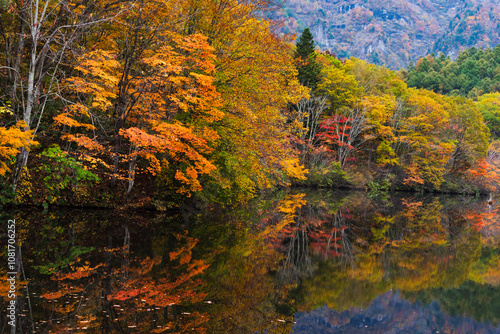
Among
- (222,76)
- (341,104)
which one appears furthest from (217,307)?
(341,104)

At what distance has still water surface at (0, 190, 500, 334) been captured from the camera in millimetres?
5715

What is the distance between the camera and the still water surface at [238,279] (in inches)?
225

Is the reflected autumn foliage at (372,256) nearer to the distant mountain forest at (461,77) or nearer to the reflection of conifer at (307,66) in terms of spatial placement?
the reflection of conifer at (307,66)

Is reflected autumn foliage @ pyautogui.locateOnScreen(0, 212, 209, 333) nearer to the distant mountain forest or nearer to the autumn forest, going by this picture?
the autumn forest

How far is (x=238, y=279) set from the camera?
7941 millimetres

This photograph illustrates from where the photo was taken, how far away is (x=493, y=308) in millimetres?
7520

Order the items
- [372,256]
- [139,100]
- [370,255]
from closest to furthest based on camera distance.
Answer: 1. [372,256]
2. [370,255]
3. [139,100]

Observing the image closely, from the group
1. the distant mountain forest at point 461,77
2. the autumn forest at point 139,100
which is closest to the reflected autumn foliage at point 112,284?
the autumn forest at point 139,100

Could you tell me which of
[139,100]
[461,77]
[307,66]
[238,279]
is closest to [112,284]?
[238,279]

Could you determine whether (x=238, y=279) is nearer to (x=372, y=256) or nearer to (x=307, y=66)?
(x=372, y=256)

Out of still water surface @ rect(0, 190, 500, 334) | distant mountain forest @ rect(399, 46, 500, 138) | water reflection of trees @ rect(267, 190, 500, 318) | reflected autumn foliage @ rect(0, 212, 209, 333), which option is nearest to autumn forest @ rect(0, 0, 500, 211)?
still water surface @ rect(0, 190, 500, 334)

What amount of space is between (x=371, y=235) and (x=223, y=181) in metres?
6.01

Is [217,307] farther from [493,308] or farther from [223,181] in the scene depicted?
[223,181]

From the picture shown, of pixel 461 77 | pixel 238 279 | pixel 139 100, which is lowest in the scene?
pixel 238 279
